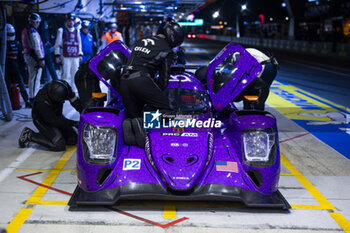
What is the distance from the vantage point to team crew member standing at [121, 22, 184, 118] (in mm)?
4781

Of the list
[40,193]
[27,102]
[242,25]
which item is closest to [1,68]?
[27,102]

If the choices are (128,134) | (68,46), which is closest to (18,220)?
(128,134)

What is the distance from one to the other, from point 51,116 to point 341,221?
14.6ft

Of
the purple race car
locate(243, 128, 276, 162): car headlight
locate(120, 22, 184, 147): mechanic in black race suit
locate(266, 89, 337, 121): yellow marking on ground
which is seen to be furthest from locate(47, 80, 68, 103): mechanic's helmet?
locate(266, 89, 337, 121): yellow marking on ground

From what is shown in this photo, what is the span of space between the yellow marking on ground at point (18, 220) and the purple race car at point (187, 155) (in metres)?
0.48

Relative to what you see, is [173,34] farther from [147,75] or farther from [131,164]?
[131,164]

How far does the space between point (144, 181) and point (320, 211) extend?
6.32ft

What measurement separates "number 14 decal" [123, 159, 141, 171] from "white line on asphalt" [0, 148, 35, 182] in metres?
1.88

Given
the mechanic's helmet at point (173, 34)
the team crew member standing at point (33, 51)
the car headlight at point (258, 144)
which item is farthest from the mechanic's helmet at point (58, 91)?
the team crew member standing at point (33, 51)

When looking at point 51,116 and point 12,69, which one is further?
point 12,69

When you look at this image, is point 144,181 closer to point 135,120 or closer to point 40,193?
point 135,120

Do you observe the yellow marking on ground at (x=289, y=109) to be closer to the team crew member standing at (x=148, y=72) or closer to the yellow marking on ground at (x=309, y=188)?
the yellow marking on ground at (x=309, y=188)

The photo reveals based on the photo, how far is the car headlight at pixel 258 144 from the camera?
4496 mm

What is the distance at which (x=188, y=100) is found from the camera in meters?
5.32
